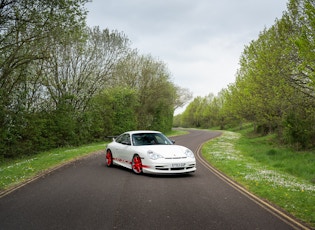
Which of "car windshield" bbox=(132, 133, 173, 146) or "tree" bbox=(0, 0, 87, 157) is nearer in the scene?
"car windshield" bbox=(132, 133, 173, 146)

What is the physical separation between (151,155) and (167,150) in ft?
2.08

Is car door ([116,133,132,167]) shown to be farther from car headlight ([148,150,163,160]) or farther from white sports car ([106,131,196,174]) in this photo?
car headlight ([148,150,163,160])

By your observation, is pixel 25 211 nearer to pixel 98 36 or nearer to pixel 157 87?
pixel 98 36

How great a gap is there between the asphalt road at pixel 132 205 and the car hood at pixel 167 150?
847 mm

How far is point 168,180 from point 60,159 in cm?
825

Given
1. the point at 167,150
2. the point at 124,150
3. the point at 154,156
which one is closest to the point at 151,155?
the point at 154,156

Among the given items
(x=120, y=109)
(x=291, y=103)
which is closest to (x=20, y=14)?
(x=291, y=103)

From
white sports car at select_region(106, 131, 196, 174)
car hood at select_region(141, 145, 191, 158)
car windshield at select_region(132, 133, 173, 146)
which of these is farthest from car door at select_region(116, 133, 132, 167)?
car hood at select_region(141, 145, 191, 158)

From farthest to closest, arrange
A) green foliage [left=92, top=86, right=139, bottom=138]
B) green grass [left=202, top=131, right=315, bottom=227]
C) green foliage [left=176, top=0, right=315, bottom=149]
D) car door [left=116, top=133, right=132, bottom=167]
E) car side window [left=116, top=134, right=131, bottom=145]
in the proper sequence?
green foliage [left=92, top=86, right=139, bottom=138]
green foliage [left=176, top=0, right=315, bottom=149]
car side window [left=116, top=134, right=131, bottom=145]
car door [left=116, top=133, right=132, bottom=167]
green grass [left=202, top=131, right=315, bottom=227]

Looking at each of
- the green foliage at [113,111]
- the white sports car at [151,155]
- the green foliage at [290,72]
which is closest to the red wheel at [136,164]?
the white sports car at [151,155]

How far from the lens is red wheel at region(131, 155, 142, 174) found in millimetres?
11119

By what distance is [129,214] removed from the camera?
20.1 ft

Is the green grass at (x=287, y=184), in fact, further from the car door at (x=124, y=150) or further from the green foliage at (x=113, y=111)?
the green foliage at (x=113, y=111)

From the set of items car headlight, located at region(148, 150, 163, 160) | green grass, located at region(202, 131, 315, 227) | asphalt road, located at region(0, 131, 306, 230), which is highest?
car headlight, located at region(148, 150, 163, 160)
